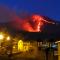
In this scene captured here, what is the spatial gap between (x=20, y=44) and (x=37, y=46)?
24.1ft

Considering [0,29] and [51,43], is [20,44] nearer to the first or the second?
[0,29]

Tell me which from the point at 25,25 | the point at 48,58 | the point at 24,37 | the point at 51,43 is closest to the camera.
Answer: the point at 48,58

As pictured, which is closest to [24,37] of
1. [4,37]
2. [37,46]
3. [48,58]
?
[37,46]

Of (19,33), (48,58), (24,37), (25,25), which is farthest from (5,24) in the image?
(48,58)

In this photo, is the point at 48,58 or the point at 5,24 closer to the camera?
the point at 48,58

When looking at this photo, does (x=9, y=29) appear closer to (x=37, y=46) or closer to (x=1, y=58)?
(x=37, y=46)

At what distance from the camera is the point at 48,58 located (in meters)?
17.0

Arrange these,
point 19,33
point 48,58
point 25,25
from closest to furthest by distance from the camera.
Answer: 1. point 48,58
2. point 19,33
3. point 25,25

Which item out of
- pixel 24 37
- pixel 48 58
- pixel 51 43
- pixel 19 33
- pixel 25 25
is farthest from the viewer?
pixel 25 25

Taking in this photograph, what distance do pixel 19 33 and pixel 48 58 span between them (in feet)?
35.2

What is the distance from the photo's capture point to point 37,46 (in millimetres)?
25219

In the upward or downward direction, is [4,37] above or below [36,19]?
below

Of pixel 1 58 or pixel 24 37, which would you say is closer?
pixel 1 58

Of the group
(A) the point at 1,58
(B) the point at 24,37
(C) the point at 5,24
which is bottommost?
(A) the point at 1,58
